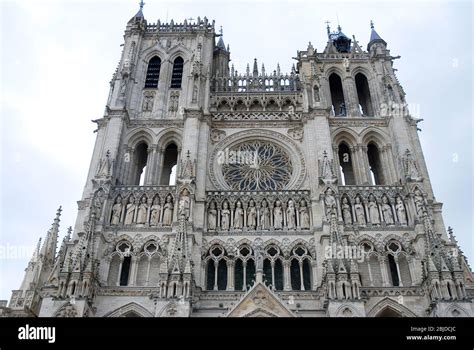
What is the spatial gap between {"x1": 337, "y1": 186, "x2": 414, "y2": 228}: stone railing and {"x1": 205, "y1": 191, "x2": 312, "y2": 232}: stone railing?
2011 millimetres

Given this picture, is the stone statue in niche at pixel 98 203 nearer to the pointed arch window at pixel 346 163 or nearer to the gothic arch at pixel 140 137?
the gothic arch at pixel 140 137

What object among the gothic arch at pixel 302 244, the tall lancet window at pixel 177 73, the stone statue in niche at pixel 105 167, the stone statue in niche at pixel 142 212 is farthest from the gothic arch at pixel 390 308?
the tall lancet window at pixel 177 73

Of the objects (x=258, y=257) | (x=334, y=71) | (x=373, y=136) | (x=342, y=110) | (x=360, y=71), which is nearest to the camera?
(x=258, y=257)

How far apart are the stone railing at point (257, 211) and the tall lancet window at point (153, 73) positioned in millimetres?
10877

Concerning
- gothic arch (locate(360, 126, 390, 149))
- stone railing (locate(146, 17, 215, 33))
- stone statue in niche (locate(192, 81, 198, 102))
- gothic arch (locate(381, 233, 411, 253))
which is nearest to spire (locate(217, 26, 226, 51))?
stone railing (locate(146, 17, 215, 33))

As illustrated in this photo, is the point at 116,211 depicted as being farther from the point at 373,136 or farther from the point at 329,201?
the point at 373,136

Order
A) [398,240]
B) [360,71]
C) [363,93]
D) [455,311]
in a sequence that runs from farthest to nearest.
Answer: [363,93], [360,71], [398,240], [455,311]

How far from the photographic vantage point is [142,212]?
26.2 meters

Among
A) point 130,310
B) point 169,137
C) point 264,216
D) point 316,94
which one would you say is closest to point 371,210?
point 264,216

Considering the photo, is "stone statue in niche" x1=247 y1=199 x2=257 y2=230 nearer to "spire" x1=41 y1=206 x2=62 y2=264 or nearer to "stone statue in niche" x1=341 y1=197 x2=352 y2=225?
"stone statue in niche" x1=341 y1=197 x2=352 y2=225

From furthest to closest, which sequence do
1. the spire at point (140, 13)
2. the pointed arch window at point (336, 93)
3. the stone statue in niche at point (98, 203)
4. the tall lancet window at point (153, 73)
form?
the spire at point (140, 13)
the pointed arch window at point (336, 93)
the tall lancet window at point (153, 73)
the stone statue in niche at point (98, 203)

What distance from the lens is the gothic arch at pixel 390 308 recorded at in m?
22.3

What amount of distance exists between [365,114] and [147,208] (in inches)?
648

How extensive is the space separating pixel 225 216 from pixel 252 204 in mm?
1613
